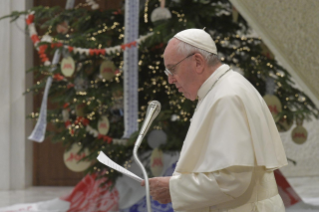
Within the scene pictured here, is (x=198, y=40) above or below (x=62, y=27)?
below

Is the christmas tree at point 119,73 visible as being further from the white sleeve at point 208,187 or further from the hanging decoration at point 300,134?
the white sleeve at point 208,187

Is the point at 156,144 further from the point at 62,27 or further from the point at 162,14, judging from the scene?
the point at 62,27

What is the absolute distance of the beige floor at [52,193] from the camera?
20.6ft

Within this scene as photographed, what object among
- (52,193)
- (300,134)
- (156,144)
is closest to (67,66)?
(156,144)

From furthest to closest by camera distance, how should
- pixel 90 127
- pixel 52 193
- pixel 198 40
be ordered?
pixel 52 193 → pixel 90 127 → pixel 198 40

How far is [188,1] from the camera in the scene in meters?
4.93

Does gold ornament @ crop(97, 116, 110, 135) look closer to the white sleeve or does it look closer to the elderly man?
the elderly man

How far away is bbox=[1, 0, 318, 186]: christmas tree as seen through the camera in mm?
4738

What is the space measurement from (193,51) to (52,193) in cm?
585

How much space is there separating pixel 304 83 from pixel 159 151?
2.35 metres

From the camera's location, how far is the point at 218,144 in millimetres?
1693

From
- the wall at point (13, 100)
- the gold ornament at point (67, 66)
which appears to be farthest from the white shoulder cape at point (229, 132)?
the wall at point (13, 100)

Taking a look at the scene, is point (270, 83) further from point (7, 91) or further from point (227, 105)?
point (7, 91)

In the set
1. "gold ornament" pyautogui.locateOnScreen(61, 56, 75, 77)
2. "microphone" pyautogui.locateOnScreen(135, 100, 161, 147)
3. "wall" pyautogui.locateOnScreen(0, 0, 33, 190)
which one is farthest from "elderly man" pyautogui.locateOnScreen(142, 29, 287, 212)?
"wall" pyautogui.locateOnScreen(0, 0, 33, 190)
